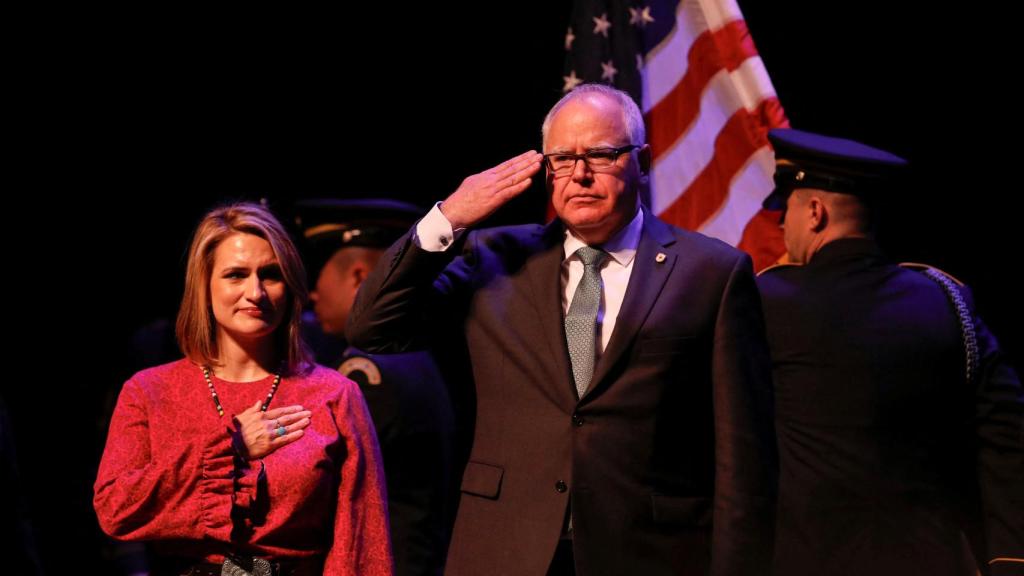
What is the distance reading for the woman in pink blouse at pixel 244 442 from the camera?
287 centimetres

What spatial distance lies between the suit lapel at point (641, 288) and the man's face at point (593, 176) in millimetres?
92

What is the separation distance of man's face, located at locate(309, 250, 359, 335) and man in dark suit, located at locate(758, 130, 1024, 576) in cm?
194

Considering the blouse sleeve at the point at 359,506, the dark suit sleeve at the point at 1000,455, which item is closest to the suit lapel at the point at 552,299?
the blouse sleeve at the point at 359,506

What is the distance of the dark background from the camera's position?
6.21 metres

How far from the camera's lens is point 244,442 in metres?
2.98

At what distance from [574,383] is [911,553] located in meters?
1.29

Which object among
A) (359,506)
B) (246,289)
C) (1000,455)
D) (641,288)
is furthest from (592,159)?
(1000,455)

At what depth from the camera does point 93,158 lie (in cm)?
635

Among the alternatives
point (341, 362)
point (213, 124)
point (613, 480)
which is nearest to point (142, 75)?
point (213, 124)

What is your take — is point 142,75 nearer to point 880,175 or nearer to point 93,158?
point 93,158

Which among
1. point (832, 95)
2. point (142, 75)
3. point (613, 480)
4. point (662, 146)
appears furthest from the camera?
point (142, 75)

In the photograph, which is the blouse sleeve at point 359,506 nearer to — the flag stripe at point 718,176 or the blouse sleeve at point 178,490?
the blouse sleeve at point 178,490

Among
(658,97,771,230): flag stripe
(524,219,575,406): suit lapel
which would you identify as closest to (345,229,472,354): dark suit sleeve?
(524,219,575,406): suit lapel

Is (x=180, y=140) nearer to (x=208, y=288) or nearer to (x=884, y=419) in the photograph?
(x=208, y=288)
